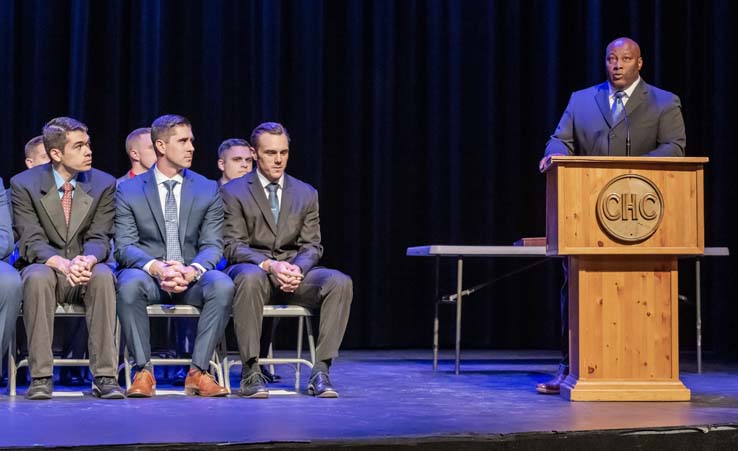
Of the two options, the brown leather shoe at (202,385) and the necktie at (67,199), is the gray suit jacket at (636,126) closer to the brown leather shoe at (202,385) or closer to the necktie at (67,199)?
the brown leather shoe at (202,385)

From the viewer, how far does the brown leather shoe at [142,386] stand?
435 centimetres

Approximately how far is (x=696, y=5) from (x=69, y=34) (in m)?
4.58

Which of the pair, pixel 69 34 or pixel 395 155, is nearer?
pixel 69 34

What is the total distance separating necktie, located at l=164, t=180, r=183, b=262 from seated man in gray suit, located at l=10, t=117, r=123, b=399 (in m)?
0.26

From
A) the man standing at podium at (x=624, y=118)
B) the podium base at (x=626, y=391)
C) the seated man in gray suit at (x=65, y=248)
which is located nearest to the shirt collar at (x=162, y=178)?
the seated man in gray suit at (x=65, y=248)

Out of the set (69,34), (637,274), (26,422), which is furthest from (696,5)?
(26,422)

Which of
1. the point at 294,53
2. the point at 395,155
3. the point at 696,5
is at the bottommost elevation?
the point at 395,155

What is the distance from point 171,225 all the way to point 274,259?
20.5 inches

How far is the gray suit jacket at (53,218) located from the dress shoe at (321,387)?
1.13 m

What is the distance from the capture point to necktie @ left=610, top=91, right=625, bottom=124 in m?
4.84

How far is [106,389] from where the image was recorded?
4.32 meters

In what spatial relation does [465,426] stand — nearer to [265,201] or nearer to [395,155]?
[265,201]

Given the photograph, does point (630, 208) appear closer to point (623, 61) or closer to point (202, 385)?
point (623, 61)

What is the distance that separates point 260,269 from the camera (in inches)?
183
